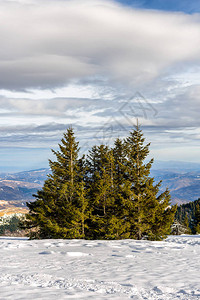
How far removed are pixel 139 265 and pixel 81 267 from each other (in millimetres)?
2411

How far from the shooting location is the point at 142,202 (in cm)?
2303

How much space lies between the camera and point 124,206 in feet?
75.4

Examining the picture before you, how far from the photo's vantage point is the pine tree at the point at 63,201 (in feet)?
73.4

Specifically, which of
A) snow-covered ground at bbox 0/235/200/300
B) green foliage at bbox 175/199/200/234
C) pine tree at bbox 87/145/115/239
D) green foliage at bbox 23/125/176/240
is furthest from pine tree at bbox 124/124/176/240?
green foliage at bbox 175/199/200/234

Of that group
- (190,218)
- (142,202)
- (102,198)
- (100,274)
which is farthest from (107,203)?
(190,218)

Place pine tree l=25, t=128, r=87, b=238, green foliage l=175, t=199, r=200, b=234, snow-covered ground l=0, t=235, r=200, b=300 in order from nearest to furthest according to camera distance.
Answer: snow-covered ground l=0, t=235, r=200, b=300
pine tree l=25, t=128, r=87, b=238
green foliage l=175, t=199, r=200, b=234

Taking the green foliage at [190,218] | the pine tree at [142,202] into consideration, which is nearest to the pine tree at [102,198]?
the pine tree at [142,202]

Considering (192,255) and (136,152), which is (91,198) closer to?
(136,152)

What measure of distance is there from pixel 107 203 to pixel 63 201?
4.16 m

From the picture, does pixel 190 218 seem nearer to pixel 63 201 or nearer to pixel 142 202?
pixel 142 202

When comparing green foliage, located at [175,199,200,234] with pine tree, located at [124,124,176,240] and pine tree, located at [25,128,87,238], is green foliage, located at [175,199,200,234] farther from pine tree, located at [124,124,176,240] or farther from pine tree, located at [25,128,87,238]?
pine tree, located at [25,128,87,238]

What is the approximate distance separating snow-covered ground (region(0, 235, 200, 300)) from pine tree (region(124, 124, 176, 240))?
8.25 meters

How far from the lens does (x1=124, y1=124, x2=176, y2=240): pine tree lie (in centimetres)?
2269

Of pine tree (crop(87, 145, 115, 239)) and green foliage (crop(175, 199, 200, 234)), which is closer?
pine tree (crop(87, 145, 115, 239))
